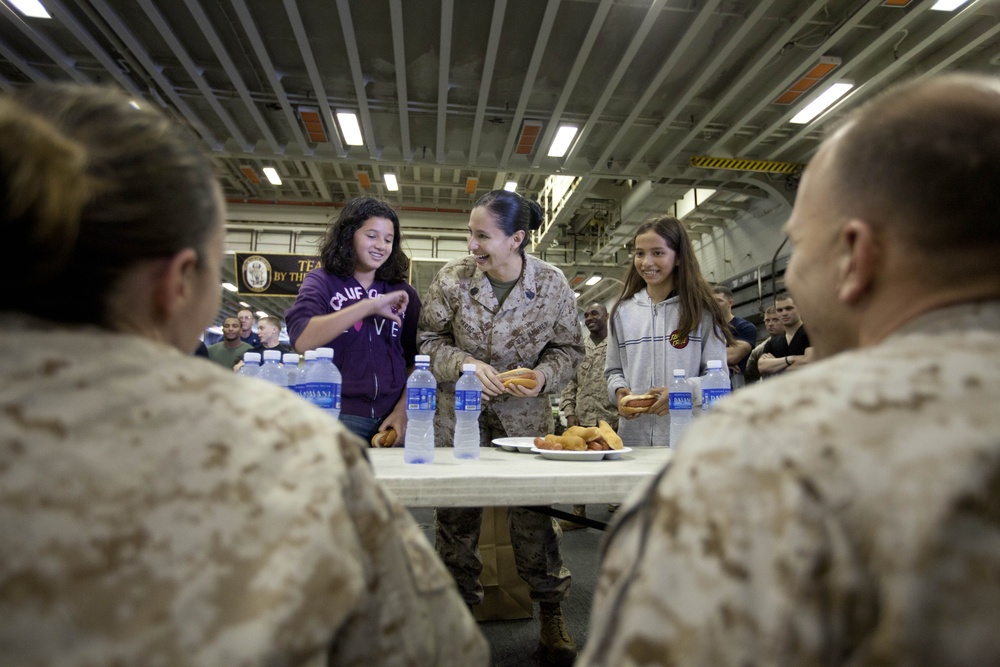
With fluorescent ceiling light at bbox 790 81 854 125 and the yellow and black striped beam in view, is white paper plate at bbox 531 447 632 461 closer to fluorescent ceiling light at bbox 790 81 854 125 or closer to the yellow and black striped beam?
fluorescent ceiling light at bbox 790 81 854 125

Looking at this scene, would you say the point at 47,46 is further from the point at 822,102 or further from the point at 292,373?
the point at 822,102

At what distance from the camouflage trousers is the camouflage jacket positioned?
0.35 metres

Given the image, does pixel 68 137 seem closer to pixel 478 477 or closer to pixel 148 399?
pixel 148 399

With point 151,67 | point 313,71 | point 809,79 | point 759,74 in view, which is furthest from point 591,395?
point 151,67

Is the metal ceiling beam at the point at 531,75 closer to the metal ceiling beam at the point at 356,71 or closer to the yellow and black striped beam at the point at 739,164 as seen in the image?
the metal ceiling beam at the point at 356,71

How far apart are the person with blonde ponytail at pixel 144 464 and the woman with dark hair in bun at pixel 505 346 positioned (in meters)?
1.69

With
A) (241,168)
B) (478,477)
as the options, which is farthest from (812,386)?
(241,168)

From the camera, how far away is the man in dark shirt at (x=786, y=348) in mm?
3997

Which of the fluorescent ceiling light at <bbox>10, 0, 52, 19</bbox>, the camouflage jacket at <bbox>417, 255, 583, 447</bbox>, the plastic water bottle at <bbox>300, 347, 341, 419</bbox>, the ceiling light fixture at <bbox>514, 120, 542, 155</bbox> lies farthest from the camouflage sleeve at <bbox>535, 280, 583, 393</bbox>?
the fluorescent ceiling light at <bbox>10, 0, 52, 19</bbox>

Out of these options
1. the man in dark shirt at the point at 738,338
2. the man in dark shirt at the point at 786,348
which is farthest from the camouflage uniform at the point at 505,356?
the man in dark shirt at the point at 738,338

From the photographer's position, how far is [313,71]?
18.7 feet

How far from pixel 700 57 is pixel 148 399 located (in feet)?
21.6

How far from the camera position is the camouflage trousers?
233 cm

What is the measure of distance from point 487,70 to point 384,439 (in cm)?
454
